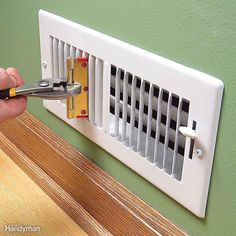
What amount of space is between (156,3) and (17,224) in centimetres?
35

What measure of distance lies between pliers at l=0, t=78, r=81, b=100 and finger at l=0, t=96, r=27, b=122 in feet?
0.03

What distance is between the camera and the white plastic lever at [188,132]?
42 centimetres

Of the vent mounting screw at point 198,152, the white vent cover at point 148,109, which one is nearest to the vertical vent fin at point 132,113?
the white vent cover at point 148,109

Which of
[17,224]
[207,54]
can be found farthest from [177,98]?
[17,224]

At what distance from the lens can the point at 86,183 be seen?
592mm

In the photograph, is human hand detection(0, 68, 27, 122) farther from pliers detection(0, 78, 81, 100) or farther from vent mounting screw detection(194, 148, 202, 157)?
vent mounting screw detection(194, 148, 202, 157)

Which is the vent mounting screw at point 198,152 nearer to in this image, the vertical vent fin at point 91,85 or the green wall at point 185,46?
the green wall at point 185,46

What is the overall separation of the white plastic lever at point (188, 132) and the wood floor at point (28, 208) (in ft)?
0.78

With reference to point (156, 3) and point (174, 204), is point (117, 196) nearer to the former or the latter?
point (174, 204)

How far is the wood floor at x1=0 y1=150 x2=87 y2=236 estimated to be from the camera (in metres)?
0.58

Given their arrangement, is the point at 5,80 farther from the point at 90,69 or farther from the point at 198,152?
the point at 198,152

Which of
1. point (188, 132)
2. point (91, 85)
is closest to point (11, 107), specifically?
point (91, 85)

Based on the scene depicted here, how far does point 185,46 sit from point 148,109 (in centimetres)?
9

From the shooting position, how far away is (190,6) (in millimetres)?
406
